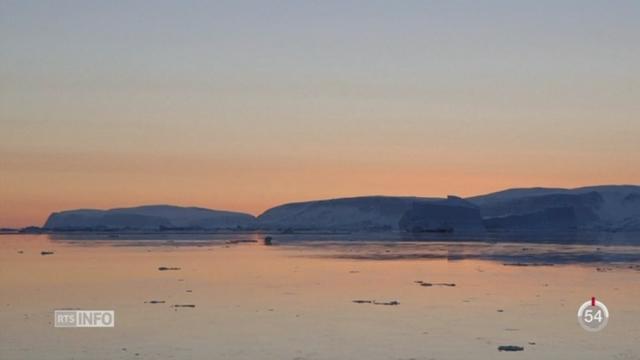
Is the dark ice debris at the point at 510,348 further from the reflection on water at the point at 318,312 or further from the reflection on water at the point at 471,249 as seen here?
the reflection on water at the point at 471,249

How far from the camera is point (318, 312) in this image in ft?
66.9

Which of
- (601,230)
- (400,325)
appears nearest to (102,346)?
(400,325)

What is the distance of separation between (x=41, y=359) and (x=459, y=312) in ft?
32.5

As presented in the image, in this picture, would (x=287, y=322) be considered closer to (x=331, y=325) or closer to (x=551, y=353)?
(x=331, y=325)

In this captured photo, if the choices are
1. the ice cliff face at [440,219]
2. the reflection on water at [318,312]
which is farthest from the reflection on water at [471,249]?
the ice cliff face at [440,219]

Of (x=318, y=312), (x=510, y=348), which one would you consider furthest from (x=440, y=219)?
(x=510, y=348)

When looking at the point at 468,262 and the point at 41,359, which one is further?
the point at 468,262

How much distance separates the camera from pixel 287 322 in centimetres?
1859

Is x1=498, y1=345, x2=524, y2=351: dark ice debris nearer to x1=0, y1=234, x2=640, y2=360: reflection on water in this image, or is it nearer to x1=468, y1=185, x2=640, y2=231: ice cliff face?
x1=0, y1=234, x2=640, y2=360: reflection on water

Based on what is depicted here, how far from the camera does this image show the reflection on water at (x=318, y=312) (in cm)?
1523

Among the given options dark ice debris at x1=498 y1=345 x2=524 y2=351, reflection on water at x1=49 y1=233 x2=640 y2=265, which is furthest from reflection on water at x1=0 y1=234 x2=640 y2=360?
reflection on water at x1=49 y1=233 x2=640 y2=265

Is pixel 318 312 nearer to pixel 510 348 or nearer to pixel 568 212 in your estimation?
pixel 510 348

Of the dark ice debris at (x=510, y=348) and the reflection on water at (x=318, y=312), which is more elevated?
the reflection on water at (x=318, y=312)

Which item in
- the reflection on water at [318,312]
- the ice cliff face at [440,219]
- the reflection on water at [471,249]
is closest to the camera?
the reflection on water at [318,312]
